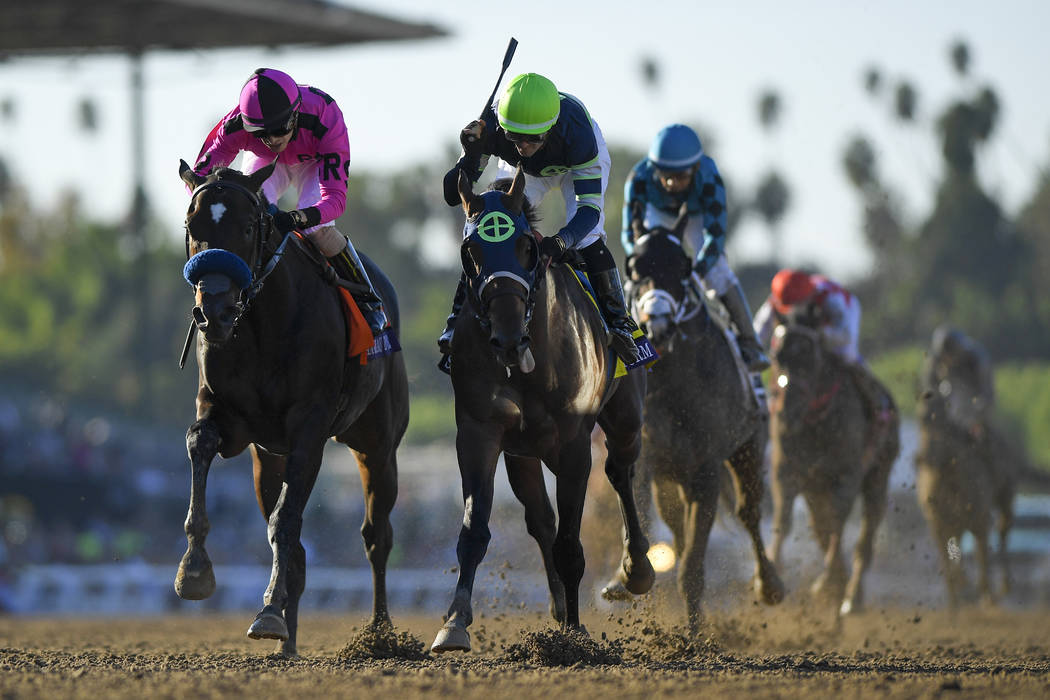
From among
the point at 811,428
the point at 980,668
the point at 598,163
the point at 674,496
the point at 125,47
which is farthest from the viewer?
the point at 125,47

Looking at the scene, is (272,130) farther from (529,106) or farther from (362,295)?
(529,106)

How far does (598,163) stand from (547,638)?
7.82 feet

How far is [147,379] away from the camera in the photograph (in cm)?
3353

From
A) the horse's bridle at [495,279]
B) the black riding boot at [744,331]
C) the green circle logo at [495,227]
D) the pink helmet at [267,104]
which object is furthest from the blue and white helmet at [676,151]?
the green circle logo at [495,227]

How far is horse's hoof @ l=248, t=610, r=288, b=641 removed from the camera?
21.2ft

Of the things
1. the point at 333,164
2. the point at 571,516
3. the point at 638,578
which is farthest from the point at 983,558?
the point at 333,164

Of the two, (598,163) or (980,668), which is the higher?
(598,163)

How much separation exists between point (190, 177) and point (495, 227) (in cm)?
140

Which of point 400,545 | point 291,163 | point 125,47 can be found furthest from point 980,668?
point 125,47

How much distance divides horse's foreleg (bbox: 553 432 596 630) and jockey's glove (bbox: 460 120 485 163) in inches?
55.6

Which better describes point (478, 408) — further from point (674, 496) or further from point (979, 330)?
point (979, 330)

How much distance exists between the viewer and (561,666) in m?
6.52

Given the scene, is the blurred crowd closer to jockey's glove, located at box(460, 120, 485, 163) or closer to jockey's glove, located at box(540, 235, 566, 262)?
jockey's glove, located at box(460, 120, 485, 163)

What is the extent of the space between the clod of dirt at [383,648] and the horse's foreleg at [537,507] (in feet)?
2.75
